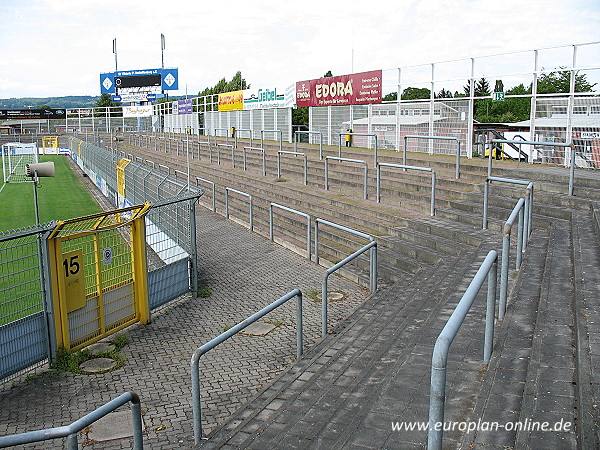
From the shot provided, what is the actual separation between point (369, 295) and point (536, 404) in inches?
205

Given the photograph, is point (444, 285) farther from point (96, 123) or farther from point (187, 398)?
point (96, 123)

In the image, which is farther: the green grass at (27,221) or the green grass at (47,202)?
the green grass at (47,202)

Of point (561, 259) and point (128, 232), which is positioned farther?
point (128, 232)

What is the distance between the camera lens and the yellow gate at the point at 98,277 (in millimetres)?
7176

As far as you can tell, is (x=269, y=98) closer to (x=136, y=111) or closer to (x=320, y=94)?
(x=320, y=94)

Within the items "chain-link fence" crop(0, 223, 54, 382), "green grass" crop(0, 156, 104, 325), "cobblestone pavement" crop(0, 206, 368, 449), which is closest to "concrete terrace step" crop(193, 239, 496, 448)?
"cobblestone pavement" crop(0, 206, 368, 449)

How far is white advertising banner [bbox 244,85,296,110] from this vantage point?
29.9 metres

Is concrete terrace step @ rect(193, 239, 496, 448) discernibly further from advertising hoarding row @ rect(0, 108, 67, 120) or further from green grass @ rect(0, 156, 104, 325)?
advertising hoarding row @ rect(0, 108, 67, 120)

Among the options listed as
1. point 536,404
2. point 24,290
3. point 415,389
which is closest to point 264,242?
point 24,290

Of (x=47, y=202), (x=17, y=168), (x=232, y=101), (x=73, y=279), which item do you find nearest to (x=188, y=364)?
(x=73, y=279)

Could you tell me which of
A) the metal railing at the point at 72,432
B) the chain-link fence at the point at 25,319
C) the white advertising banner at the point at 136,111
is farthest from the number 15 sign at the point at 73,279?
the white advertising banner at the point at 136,111

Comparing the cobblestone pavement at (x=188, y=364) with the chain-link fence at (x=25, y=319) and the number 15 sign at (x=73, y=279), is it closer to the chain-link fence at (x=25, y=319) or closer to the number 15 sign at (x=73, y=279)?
the chain-link fence at (x=25, y=319)

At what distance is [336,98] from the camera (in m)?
24.6

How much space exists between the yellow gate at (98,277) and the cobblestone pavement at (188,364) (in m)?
0.40
